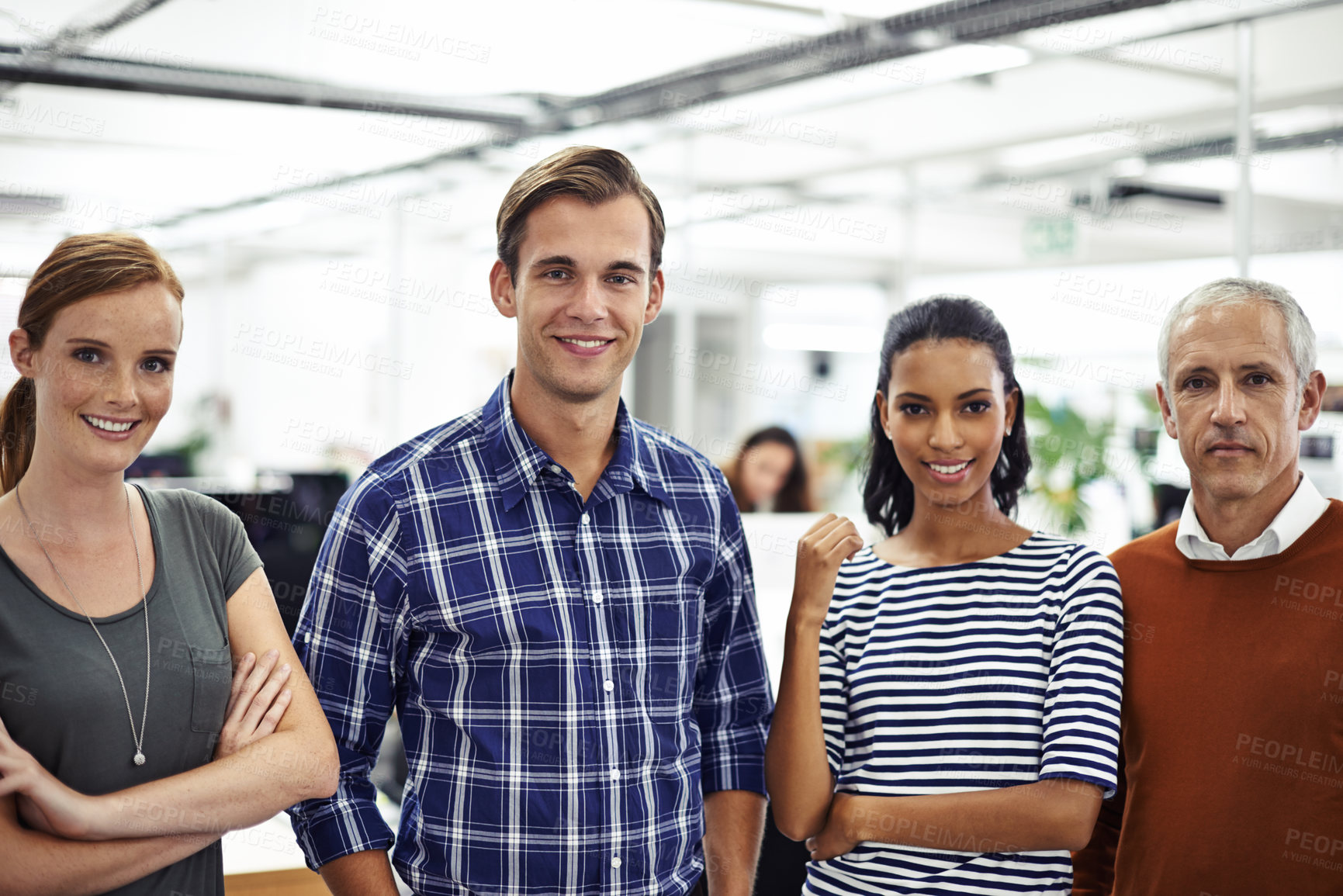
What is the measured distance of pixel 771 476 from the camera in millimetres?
5527

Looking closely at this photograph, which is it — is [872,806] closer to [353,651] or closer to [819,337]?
[353,651]

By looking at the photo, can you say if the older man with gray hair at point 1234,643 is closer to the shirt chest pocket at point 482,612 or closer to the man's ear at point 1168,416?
the man's ear at point 1168,416

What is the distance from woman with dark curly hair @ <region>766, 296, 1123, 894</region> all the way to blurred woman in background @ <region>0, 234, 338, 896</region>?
707 millimetres

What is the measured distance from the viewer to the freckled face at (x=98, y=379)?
139 cm

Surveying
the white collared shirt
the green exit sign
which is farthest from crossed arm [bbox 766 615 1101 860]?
the green exit sign

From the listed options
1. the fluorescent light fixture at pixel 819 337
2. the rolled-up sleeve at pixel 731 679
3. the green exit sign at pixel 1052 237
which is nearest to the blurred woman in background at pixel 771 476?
the green exit sign at pixel 1052 237

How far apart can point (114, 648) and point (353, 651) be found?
11.5 inches

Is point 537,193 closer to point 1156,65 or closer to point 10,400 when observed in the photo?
point 10,400

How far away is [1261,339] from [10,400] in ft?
5.77

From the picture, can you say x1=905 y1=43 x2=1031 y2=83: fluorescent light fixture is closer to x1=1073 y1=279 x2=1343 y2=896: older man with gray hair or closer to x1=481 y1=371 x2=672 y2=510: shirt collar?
x1=1073 y1=279 x2=1343 y2=896: older man with gray hair

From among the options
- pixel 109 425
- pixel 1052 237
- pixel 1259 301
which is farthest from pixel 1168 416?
pixel 1052 237

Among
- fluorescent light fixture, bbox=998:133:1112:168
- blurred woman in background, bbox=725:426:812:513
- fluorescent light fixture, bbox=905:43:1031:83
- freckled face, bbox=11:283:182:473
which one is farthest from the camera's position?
fluorescent light fixture, bbox=998:133:1112:168

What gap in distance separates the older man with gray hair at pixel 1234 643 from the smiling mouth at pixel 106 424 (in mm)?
1429

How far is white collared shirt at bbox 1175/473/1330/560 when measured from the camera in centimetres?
161
